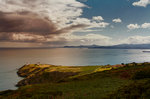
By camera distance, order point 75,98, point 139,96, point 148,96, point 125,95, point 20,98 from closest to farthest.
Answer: point 148,96, point 139,96, point 125,95, point 75,98, point 20,98

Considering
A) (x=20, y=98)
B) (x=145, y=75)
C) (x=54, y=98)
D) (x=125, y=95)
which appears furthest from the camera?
(x=145, y=75)

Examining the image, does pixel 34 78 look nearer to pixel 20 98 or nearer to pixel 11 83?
pixel 11 83

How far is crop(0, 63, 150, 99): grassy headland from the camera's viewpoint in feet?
65.6

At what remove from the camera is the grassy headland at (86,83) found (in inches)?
787

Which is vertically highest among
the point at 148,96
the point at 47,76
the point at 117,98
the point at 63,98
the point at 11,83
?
the point at 148,96

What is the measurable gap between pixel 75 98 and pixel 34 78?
411 ft

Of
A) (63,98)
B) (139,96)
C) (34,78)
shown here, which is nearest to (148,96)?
(139,96)

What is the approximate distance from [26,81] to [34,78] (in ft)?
28.7

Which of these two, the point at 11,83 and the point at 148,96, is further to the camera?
the point at 11,83

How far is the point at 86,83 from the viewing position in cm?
4172

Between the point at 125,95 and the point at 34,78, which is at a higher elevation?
the point at 125,95

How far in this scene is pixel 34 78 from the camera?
138 m

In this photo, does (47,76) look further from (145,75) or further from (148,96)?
(148,96)

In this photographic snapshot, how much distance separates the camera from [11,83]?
462ft
